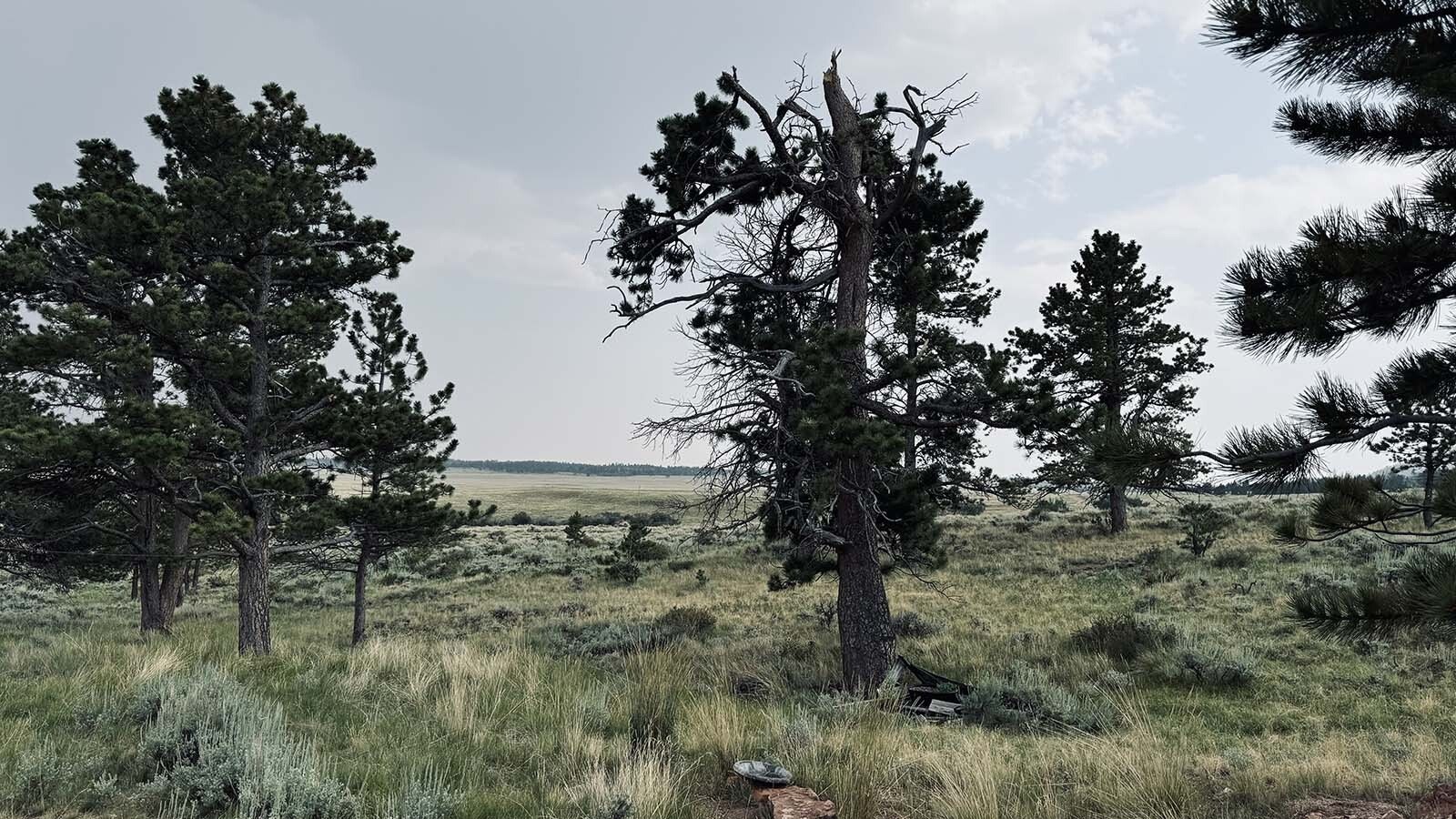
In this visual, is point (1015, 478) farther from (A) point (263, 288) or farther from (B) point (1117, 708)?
(A) point (263, 288)

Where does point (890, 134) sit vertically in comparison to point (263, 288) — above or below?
above

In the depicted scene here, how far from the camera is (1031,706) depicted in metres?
8.91

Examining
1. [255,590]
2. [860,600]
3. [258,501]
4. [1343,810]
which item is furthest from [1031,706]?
[258,501]

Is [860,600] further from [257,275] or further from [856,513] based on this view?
[257,275]

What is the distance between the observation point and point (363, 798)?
12.7ft

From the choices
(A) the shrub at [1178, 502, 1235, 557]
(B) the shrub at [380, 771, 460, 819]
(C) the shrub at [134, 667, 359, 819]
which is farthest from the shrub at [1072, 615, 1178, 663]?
(C) the shrub at [134, 667, 359, 819]

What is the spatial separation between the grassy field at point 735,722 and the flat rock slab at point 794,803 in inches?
6.3

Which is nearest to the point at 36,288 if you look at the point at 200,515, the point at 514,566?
the point at 200,515

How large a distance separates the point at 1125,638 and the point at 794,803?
11.0 meters

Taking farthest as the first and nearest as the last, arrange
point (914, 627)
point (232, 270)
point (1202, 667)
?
point (914, 627)
point (232, 270)
point (1202, 667)

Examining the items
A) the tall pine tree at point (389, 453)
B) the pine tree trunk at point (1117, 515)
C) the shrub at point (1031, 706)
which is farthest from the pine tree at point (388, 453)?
the pine tree trunk at point (1117, 515)

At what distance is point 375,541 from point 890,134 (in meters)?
13.9

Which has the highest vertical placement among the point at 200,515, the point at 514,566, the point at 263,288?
the point at 263,288

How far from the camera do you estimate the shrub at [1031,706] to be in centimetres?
806
